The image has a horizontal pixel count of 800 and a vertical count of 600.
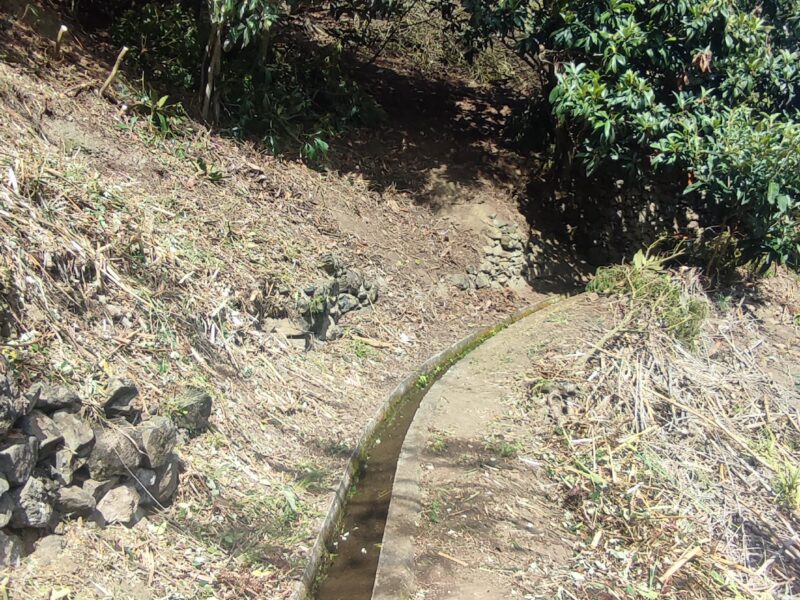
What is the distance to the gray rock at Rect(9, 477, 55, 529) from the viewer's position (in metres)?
3.26

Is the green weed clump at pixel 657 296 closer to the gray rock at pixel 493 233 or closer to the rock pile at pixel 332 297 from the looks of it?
the gray rock at pixel 493 233

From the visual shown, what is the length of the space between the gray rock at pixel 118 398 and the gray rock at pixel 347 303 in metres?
3.38

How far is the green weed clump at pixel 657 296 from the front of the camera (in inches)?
268

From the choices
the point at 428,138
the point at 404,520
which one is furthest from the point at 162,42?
the point at 404,520

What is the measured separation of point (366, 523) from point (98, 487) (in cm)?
186

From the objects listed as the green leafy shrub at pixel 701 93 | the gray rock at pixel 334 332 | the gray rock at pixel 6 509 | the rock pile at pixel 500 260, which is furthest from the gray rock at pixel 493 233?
the gray rock at pixel 6 509

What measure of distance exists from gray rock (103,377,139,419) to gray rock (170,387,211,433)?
0.42 metres

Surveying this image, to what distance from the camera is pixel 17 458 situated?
323 centimetres

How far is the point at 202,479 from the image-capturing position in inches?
173

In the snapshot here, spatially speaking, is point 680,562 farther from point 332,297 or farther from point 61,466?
point 332,297

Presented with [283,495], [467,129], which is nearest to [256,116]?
[467,129]

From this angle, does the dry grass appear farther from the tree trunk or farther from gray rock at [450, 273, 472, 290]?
gray rock at [450, 273, 472, 290]

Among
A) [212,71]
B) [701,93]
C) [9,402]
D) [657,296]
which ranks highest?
[701,93]

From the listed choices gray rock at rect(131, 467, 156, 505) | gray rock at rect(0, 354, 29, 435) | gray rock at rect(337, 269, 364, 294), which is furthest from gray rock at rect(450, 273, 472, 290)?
gray rock at rect(0, 354, 29, 435)
